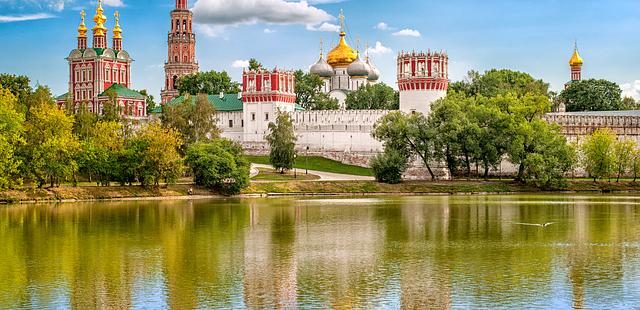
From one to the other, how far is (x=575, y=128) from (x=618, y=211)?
37.8 metres

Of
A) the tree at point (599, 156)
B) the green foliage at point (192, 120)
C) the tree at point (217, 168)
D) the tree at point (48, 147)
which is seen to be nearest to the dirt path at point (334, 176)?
the green foliage at point (192, 120)

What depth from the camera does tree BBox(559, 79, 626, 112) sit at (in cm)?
10906

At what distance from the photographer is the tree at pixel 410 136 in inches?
2699

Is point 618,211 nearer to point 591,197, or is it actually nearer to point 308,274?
point 591,197

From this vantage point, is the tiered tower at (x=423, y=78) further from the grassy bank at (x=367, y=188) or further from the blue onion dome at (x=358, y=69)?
the blue onion dome at (x=358, y=69)

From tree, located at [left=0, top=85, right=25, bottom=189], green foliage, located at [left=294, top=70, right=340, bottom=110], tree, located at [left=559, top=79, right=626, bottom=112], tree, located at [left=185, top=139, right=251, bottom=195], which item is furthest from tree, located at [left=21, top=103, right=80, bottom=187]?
tree, located at [left=559, top=79, right=626, bottom=112]

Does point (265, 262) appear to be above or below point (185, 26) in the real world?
below

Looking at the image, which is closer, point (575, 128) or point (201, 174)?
point (201, 174)

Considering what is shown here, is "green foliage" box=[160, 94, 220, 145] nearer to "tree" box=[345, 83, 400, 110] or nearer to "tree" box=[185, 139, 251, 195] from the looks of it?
"tree" box=[185, 139, 251, 195]

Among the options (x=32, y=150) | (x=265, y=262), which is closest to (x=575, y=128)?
(x=32, y=150)

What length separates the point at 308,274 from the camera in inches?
1051

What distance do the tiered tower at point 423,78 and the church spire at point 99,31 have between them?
45304mm

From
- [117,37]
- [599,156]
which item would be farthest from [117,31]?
[599,156]

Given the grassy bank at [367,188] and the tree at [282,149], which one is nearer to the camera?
the grassy bank at [367,188]
